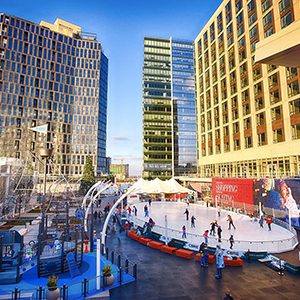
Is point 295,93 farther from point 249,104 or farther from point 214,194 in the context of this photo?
point 214,194

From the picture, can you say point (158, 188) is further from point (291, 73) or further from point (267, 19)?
point (267, 19)

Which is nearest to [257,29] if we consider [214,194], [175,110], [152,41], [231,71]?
[231,71]

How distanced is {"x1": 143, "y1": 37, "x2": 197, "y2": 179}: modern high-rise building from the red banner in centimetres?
6442

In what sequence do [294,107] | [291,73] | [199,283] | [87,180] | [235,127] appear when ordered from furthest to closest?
1. [87,180]
2. [235,127]
3. [291,73]
4. [294,107]
5. [199,283]

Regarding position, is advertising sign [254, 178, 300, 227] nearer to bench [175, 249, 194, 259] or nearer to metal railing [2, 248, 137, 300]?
bench [175, 249, 194, 259]

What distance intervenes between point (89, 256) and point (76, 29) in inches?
5793

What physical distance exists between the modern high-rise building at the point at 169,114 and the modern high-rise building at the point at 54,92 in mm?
31514

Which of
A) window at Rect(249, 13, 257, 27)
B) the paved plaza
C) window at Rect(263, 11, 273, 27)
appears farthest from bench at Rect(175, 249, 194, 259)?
window at Rect(249, 13, 257, 27)

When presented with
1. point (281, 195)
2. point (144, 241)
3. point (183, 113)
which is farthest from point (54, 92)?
point (281, 195)

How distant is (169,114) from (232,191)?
7734cm

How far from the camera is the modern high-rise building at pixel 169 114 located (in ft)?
358

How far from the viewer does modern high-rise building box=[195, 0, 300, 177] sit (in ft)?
115

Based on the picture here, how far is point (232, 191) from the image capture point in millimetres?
39156

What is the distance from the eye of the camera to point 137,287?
12.7 meters
